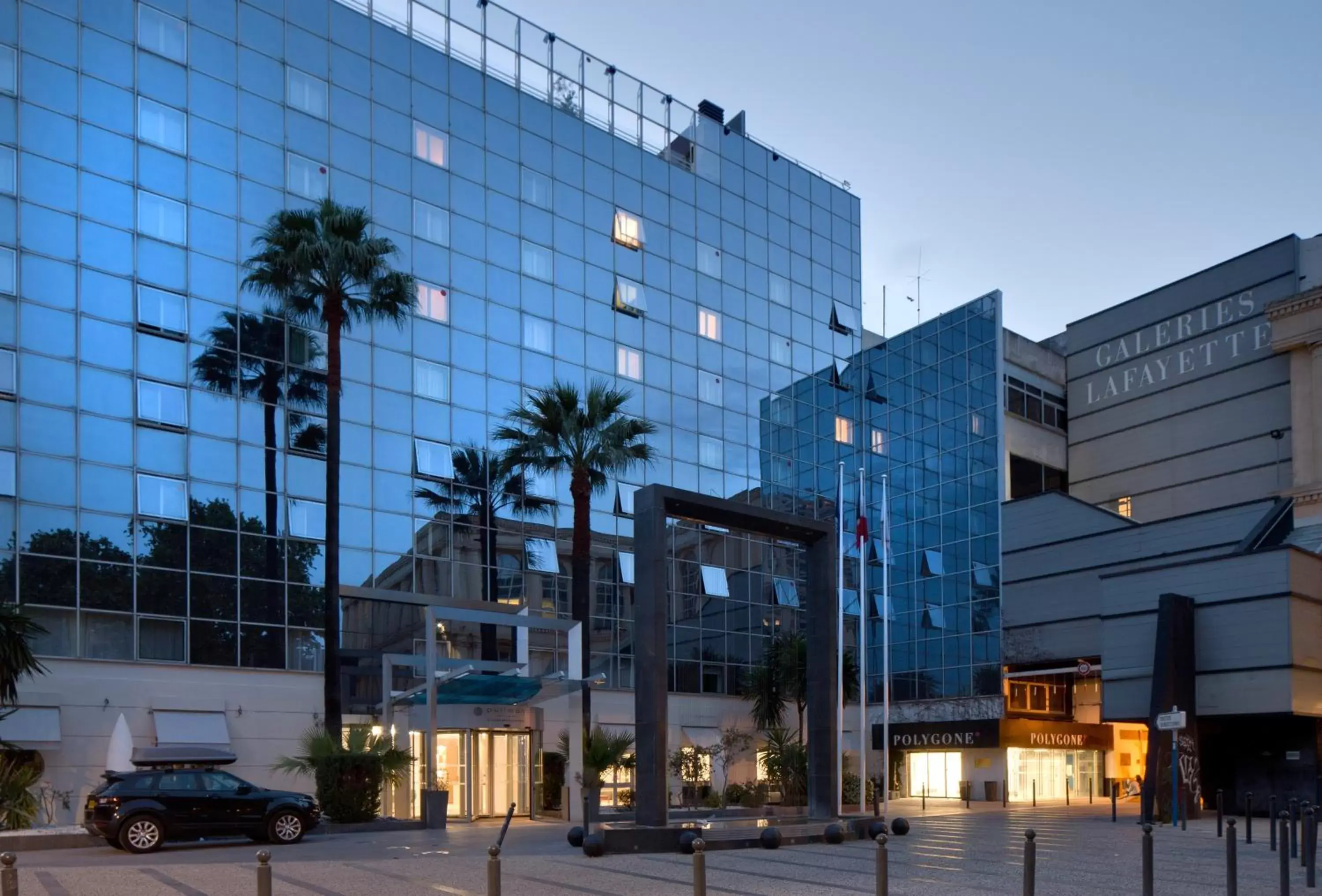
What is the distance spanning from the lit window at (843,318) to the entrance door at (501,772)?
28.2m

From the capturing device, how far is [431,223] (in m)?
44.5

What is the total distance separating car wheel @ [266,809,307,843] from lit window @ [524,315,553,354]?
24.5 meters

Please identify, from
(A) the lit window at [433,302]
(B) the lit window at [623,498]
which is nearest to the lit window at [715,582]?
(B) the lit window at [623,498]

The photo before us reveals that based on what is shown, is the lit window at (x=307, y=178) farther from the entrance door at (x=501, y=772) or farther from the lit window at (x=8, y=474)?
the entrance door at (x=501, y=772)

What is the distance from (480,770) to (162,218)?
19.1 m

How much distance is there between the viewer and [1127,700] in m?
42.4

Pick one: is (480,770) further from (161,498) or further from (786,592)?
(786,592)

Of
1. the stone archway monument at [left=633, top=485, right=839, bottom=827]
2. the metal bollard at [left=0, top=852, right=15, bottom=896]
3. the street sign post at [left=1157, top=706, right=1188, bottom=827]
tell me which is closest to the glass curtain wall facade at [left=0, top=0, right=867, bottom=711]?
the stone archway monument at [left=633, top=485, right=839, bottom=827]

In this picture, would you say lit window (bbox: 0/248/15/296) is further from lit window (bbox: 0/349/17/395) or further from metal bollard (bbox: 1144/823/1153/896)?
metal bollard (bbox: 1144/823/1153/896)

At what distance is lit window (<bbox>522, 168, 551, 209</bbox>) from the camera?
47.9 m

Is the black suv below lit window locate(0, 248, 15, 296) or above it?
below

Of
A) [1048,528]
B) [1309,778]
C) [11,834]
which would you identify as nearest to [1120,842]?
[1309,778]

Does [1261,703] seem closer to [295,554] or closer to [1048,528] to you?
[1048,528]

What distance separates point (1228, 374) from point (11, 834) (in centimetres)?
5387
